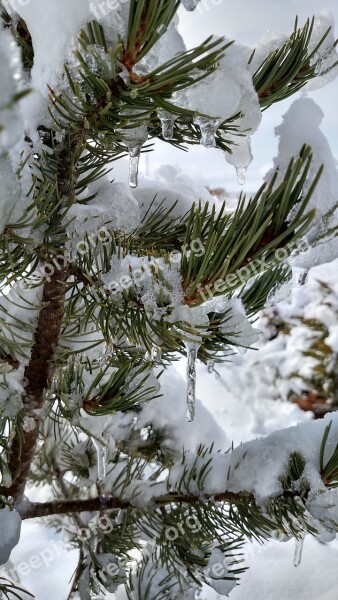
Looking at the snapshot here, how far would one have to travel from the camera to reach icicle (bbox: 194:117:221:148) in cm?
66

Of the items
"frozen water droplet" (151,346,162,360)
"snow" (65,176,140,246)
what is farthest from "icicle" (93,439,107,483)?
"snow" (65,176,140,246)

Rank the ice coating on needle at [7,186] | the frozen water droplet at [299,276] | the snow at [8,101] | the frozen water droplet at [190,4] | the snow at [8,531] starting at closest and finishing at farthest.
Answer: the snow at [8,101], the ice coating on needle at [7,186], the frozen water droplet at [190,4], the frozen water droplet at [299,276], the snow at [8,531]

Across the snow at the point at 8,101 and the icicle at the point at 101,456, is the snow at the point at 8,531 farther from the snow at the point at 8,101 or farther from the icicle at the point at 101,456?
the snow at the point at 8,101

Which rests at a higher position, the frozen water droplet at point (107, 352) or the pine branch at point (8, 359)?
the pine branch at point (8, 359)

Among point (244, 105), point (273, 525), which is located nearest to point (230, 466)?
point (273, 525)

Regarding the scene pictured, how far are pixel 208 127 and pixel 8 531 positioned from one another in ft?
2.74

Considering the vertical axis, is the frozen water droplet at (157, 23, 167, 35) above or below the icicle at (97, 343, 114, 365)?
above

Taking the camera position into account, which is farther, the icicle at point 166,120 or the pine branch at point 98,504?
the pine branch at point 98,504

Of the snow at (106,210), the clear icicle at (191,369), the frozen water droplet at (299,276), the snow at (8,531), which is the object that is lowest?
the snow at (8,531)

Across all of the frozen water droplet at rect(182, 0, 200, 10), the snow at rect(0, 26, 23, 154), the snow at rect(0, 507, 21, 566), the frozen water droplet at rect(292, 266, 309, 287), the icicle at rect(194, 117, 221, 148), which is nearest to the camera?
the snow at rect(0, 26, 23, 154)

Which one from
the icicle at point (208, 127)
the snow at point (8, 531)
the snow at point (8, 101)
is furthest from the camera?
the snow at point (8, 531)

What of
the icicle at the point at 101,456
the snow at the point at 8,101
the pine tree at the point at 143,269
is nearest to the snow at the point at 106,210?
the pine tree at the point at 143,269

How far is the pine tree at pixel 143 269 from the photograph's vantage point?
0.56 metres

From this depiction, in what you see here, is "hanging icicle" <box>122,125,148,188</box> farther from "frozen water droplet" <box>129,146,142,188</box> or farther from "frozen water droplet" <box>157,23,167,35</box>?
"frozen water droplet" <box>157,23,167,35</box>
